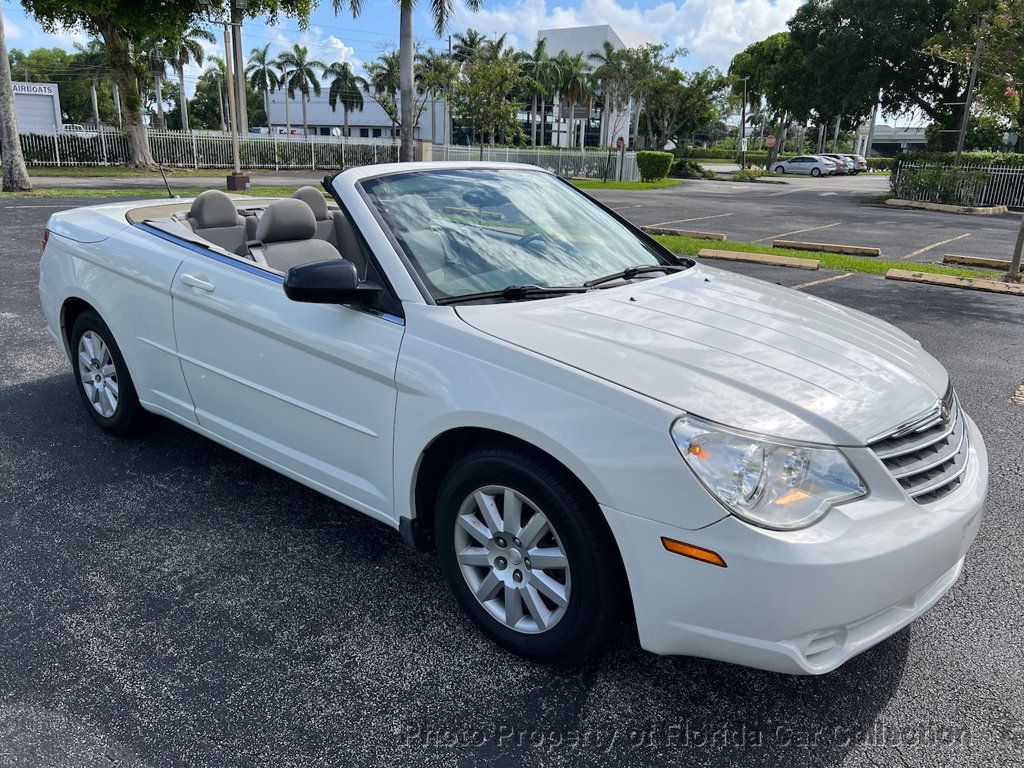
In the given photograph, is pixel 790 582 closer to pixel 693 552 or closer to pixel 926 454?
pixel 693 552

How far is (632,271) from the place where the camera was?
3.51 meters

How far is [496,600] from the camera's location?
2764 millimetres

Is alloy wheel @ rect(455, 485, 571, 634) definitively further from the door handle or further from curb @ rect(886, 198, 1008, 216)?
curb @ rect(886, 198, 1008, 216)

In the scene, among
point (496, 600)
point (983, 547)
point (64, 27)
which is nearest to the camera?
point (496, 600)

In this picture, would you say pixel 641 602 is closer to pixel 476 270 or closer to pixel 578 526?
pixel 578 526

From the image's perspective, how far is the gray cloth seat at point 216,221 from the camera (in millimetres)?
4484

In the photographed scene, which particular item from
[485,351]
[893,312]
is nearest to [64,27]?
[893,312]

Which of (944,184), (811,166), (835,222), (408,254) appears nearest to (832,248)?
(835,222)

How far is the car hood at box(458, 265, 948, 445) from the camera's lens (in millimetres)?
2316

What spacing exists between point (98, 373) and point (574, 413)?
3.32m

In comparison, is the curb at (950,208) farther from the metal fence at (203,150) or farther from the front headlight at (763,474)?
the front headlight at (763,474)

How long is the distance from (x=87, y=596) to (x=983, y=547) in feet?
12.6

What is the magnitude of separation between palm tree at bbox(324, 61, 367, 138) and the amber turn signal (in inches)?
3830

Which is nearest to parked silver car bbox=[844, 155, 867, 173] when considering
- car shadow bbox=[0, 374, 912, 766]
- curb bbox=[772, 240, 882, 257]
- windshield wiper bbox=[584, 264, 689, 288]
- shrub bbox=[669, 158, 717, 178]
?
shrub bbox=[669, 158, 717, 178]
